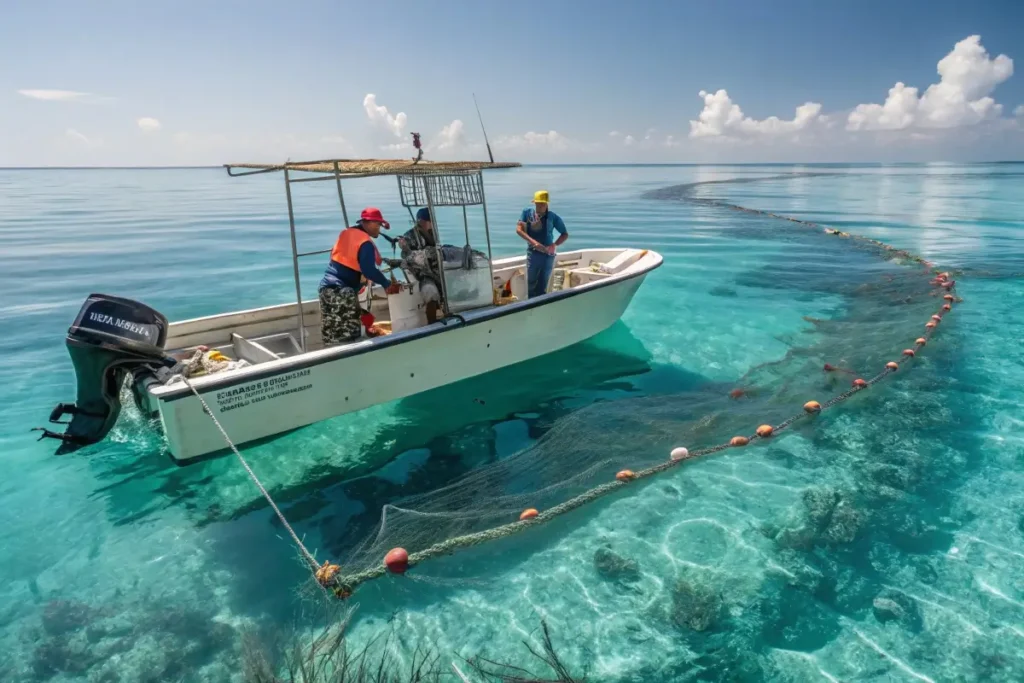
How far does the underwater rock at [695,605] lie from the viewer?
14.7ft

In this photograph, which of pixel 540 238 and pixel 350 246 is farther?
pixel 540 238

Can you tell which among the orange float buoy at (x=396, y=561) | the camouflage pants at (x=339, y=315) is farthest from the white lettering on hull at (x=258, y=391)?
the orange float buoy at (x=396, y=561)

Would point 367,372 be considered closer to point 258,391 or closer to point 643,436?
point 258,391

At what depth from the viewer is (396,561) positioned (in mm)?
4895

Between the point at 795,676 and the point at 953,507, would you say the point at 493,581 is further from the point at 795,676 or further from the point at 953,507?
the point at 953,507

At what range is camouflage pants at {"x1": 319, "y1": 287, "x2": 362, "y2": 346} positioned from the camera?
6961mm

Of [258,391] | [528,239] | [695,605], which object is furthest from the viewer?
[528,239]

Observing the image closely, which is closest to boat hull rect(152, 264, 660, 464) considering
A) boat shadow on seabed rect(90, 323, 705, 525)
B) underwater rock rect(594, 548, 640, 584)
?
boat shadow on seabed rect(90, 323, 705, 525)

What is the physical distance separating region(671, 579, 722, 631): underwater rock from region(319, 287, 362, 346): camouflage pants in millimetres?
4471

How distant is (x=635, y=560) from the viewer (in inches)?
203

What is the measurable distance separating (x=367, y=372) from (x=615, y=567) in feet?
11.7

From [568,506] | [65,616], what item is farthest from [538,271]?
[65,616]

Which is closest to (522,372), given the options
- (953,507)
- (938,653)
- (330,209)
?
(953,507)

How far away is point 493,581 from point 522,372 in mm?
4841
